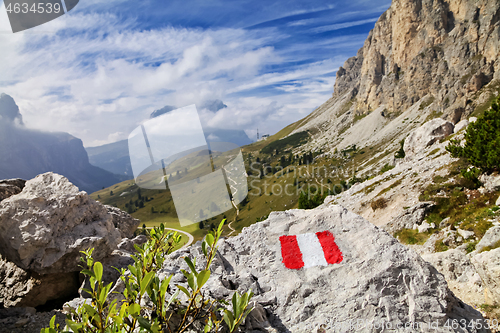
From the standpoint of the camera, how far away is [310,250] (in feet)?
26.3

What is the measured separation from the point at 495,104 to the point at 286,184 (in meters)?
137

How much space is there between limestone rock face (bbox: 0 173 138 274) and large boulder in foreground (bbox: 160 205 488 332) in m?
7.64

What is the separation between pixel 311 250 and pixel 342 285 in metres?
1.44

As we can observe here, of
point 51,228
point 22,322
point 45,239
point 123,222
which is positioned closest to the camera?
point 22,322

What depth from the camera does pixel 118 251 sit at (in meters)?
14.6

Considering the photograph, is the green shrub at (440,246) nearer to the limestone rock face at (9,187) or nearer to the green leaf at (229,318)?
the green leaf at (229,318)

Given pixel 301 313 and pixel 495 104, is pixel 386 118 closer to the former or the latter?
pixel 495 104

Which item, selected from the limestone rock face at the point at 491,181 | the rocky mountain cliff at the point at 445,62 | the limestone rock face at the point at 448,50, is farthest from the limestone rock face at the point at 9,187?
the limestone rock face at the point at 448,50

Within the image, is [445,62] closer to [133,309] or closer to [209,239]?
[209,239]

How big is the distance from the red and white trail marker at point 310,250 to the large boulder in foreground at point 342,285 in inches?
5.5

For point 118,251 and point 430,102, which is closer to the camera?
point 118,251

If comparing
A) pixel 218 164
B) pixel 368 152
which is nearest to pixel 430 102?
pixel 368 152

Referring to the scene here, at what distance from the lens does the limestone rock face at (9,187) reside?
1230 centimetres

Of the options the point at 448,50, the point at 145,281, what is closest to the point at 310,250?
the point at 145,281
